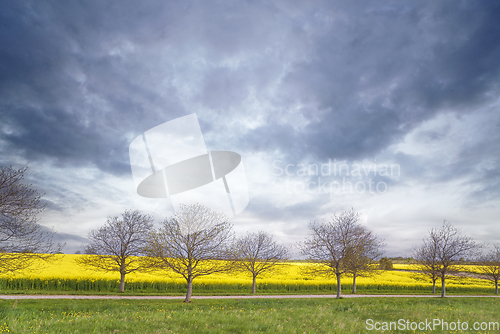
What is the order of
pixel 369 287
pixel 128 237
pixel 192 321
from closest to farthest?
pixel 192 321, pixel 128 237, pixel 369 287

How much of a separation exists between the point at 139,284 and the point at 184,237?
12.7m

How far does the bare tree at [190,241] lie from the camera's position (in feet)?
63.8

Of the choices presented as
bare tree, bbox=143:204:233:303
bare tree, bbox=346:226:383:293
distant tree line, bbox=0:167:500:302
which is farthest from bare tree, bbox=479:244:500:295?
bare tree, bbox=143:204:233:303

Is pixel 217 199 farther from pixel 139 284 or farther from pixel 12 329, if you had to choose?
pixel 139 284

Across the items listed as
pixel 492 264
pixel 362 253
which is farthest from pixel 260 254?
pixel 492 264

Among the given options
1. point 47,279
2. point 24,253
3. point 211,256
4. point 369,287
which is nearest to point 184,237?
point 211,256

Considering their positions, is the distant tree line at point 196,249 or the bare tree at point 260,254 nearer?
the distant tree line at point 196,249

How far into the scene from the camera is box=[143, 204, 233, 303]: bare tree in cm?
1945

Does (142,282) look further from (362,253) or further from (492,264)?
(492,264)

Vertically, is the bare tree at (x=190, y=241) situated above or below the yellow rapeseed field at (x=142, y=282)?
above

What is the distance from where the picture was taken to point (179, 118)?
286 inches

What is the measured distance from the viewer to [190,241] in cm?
1981

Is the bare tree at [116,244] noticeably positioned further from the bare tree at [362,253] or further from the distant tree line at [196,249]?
the bare tree at [362,253]

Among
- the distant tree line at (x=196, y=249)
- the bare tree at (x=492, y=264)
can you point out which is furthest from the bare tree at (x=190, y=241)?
the bare tree at (x=492, y=264)
